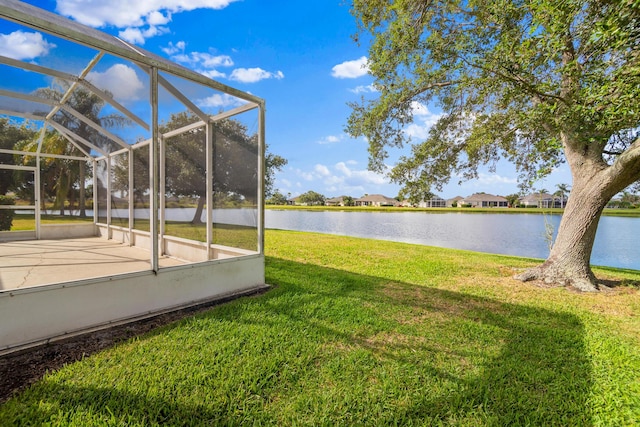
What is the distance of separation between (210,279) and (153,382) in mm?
1773

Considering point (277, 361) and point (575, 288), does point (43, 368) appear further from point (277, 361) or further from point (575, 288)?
point (575, 288)

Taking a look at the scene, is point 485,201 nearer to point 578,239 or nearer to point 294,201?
point 294,201

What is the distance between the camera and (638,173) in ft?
14.4

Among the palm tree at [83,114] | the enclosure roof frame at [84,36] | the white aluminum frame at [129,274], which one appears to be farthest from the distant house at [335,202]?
the enclosure roof frame at [84,36]

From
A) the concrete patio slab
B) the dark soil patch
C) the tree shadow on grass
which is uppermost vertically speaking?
the concrete patio slab

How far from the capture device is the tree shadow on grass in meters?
A: 1.71

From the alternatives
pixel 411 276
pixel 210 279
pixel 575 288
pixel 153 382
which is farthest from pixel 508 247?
pixel 153 382

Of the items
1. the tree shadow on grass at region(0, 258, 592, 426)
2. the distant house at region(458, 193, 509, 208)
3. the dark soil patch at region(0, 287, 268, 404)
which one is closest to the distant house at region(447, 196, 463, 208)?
the distant house at region(458, 193, 509, 208)

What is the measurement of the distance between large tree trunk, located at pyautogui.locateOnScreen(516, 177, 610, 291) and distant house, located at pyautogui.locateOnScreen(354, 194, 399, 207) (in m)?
66.7

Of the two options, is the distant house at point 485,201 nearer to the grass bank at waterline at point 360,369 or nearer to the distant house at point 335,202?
the distant house at point 335,202

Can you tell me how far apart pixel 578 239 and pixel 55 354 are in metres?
7.32

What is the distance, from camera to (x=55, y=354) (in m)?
2.30

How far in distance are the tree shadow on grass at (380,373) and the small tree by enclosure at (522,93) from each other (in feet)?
8.47

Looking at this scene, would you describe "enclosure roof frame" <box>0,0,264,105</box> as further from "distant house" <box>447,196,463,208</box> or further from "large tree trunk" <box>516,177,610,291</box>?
"distant house" <box>447,196,463,208</box>
